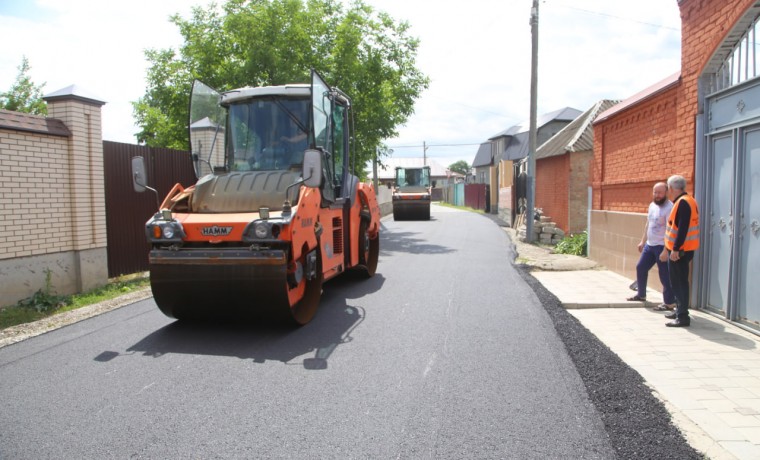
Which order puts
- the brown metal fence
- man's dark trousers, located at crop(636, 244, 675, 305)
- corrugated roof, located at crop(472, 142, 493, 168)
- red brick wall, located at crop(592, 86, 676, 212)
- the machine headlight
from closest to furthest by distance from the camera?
the machine headlight → man's dark trousers, located at crop(636, 244, 675, 305) → red brick wall, located at crop(592, 86, 676, 212) → the brown metal fence → corrugated roof, located at crop(472, 142, 493, 168)

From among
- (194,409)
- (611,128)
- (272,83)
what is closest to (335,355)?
(194,409)

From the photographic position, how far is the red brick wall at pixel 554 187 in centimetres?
1602

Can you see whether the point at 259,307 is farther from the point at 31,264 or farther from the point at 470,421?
the point at 31,264

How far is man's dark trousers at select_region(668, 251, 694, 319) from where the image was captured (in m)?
6.00

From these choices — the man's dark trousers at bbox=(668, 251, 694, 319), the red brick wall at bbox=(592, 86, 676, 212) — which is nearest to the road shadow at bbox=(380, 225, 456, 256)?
the red brick wall at bbox=(592, 86, 676, 212)

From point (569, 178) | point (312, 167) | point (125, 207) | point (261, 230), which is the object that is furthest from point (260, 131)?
point (569, 178)

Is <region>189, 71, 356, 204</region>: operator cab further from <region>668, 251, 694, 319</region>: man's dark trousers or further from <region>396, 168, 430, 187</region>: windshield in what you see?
<region>396, 168, 430, 187</region>: windshield

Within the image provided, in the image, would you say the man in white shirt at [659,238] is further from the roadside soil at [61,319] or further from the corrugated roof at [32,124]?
the corrugated roof at [32,124]

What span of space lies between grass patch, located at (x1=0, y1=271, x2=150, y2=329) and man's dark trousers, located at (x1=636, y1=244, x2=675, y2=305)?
7247 millimetres

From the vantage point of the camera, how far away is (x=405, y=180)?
27.9m

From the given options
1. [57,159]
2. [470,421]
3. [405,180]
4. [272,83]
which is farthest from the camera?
[405,180]

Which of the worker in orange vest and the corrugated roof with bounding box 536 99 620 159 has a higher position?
the corrugated roof with bounding box 536 99 620 159

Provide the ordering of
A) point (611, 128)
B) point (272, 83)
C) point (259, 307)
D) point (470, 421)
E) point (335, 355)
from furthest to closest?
→ 1. point (272, 83)
2. point (611, 128)
3. point (259, 307)
4. point (335, 355)
5. point (470, 421)

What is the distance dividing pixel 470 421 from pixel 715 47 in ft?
17.3
